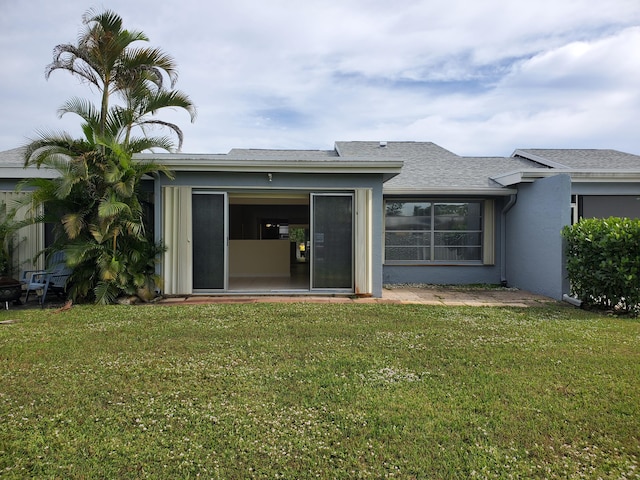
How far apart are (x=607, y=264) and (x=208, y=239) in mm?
7554

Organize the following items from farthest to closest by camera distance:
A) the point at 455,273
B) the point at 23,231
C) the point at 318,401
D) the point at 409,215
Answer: the point at 409,215 → the point at 455,273 → the point at 23,231 → the point at 318,401

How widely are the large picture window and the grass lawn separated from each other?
17.4 feet

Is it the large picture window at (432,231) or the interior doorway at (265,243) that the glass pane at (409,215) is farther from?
the interior doorway at (265,243)

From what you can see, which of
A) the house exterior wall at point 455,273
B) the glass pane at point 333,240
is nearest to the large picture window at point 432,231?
the house exterior wall at point 455,273

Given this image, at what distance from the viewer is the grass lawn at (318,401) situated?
2545mm

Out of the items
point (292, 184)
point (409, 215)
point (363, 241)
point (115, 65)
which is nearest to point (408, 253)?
point (409, 215)

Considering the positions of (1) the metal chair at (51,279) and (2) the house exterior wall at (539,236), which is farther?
(2) the house exterior wall at (539,236)

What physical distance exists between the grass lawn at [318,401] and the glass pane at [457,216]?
5496mm

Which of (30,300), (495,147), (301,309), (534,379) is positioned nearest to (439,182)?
(301,309)

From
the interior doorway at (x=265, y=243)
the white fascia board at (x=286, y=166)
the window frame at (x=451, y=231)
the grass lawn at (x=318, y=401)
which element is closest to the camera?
the grass lawn at (x=318, y=401)

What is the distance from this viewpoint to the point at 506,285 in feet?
35.4

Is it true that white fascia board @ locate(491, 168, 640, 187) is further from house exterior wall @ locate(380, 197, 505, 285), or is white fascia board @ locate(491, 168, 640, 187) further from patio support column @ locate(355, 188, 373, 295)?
patio support column @ locate(355, 188, 373, 295)

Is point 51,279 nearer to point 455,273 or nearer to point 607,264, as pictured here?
point 455,273

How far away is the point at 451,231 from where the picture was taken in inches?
442
